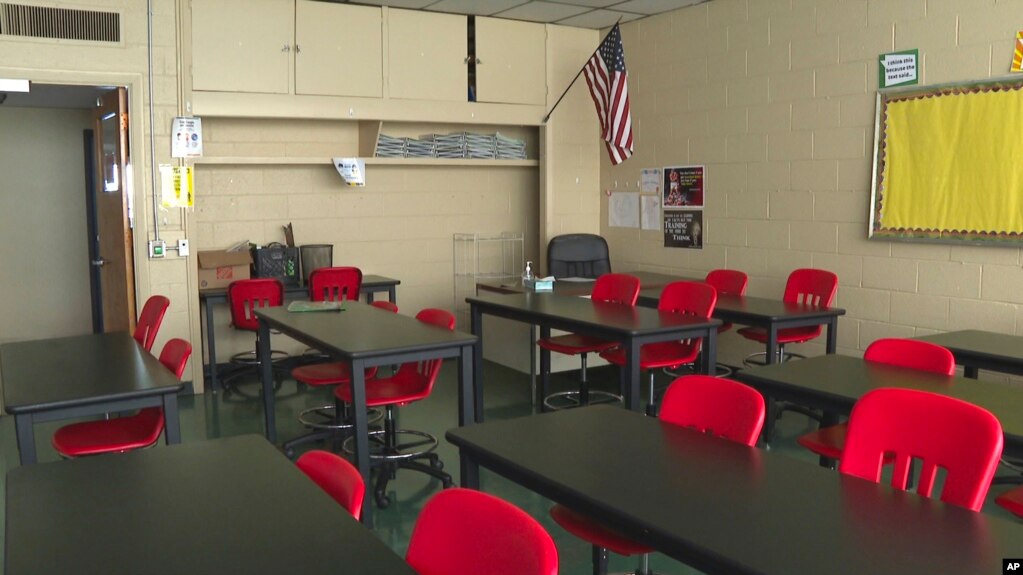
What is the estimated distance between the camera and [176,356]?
3699 millimetres

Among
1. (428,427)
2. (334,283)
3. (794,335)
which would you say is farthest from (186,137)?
(794,335)

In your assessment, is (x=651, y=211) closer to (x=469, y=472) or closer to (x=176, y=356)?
(x=176, y=356)

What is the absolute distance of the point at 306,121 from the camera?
22.9 ft

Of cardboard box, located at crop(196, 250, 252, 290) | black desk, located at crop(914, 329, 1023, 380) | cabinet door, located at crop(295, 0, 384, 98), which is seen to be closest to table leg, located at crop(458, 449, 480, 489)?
black desk, located at crop(914, 329, 1023, 380)

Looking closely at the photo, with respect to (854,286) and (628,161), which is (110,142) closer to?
(628,161)

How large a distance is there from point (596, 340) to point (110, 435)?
9.62ft

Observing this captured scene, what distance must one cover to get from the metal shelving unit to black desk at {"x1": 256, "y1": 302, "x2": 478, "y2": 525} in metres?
3.21

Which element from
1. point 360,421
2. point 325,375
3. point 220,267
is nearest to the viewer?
point 360,421

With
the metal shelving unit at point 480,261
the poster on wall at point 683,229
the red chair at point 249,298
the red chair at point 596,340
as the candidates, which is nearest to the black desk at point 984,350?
the red chair at point 596,340

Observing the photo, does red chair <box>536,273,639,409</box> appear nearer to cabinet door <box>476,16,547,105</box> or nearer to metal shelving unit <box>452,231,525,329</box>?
metal shelving unit <box>452,231,525,329</box>

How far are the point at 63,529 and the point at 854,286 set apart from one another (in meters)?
5.09

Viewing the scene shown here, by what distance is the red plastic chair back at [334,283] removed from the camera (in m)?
6.37

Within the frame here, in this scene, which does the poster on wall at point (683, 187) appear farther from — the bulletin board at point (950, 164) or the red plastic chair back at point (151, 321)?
the red plastic chair back at point (151, 321)

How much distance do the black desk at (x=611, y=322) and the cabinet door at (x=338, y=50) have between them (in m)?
2.25
